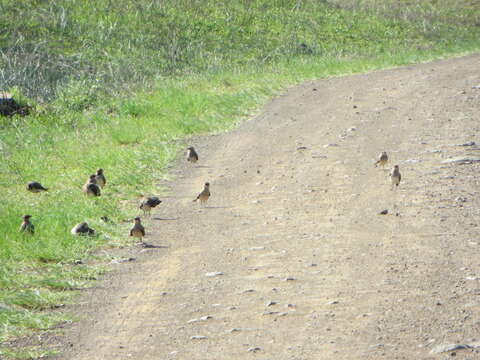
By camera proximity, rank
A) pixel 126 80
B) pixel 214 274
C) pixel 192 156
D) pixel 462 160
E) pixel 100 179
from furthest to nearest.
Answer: pixel 126 80, pixel 192 156, pixel 462 160, pixel 100 179, pixel 214 274

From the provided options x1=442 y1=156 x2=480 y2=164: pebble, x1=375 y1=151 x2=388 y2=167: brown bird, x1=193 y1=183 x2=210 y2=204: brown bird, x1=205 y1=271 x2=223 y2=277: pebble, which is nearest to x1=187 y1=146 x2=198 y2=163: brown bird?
x1=193 y1=183 x2=210 y2=204: brown bird

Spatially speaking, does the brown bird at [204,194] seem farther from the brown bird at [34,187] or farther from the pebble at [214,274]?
the pebble at [214,274]

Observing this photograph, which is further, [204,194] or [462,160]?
[462,160]

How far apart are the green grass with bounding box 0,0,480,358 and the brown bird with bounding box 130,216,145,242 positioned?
19 cm

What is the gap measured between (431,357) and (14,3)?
2554 centimetres

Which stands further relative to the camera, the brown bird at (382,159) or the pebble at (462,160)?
the pebble at (462,160)

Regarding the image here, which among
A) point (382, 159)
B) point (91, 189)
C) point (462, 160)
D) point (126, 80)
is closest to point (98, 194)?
point (91, 189)

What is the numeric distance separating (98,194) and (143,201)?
1064 mm

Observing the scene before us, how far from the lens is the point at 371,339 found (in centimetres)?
630

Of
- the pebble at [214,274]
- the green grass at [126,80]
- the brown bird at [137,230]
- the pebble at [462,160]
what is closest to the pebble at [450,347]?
the pebble at [214,274]

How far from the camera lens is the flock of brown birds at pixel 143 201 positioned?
973 cm

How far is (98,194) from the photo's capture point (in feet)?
38.4

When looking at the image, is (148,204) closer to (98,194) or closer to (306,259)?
(98,194)

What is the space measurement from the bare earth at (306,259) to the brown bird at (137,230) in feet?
0.55
